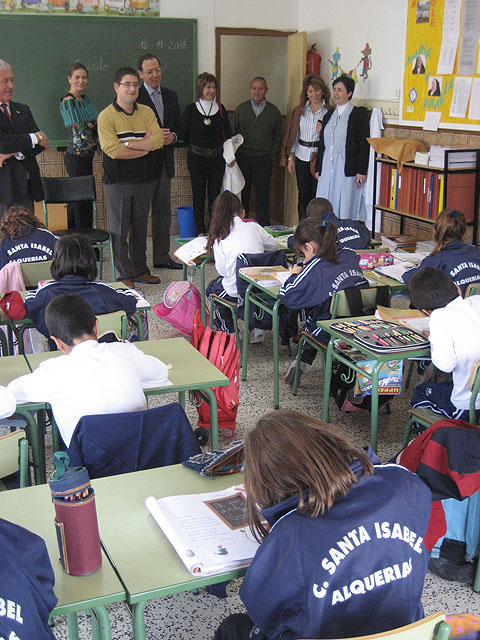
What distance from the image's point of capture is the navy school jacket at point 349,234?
4.89 meters

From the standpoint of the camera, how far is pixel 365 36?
7.31 metres

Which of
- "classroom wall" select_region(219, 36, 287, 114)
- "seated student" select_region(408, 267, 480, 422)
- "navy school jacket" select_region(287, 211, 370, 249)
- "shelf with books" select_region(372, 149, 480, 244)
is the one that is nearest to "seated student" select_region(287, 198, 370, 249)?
"navy school jacket" select_region(287, 211, 370, 249)

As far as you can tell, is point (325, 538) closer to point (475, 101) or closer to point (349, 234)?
point (349, 234)

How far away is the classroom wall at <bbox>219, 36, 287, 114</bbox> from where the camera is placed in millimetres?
9062

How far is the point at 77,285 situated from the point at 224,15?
233 inches

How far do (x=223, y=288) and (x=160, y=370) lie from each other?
85.1 inches

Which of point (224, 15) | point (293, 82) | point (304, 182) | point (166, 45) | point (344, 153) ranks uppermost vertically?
point (224, 15)

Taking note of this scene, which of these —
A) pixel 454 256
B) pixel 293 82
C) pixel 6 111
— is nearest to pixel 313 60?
pixel 293 82

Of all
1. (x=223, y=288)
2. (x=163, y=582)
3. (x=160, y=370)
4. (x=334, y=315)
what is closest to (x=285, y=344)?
(x=223, y=288)

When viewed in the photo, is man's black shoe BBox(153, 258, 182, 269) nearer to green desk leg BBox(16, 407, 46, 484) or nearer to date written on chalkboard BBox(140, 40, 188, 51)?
date written on chalkboard BBox(140, 40, 188, 51)

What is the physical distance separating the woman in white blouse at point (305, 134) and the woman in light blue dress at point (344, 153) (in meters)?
0.29

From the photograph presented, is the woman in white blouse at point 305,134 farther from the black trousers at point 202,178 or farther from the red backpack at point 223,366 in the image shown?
the red backpack at point 223,366

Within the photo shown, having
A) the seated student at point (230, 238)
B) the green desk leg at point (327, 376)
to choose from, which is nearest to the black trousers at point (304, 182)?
the seated student at point (230, 238)

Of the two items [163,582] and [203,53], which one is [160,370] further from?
[203,53]
